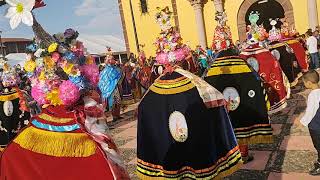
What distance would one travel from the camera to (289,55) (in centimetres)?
984

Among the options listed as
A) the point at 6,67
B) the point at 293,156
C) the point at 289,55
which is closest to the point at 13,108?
the point at 6,67

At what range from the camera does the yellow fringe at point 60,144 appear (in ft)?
10.8

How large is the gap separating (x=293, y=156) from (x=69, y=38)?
3393 millimetres

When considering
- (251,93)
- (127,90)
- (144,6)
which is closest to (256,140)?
(251,93)

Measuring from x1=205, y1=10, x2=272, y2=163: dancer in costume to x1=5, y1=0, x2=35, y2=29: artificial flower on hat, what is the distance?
3008mm

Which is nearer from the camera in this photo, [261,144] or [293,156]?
[293,156]

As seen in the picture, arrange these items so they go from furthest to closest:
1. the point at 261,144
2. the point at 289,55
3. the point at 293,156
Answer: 1. the point at 289,55
2. the point at 261,144
3. the point at 293,156

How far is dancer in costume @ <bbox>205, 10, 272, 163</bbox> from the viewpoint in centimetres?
555

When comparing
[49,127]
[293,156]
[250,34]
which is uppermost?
[250,34]

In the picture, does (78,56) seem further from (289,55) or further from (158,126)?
(289,55)

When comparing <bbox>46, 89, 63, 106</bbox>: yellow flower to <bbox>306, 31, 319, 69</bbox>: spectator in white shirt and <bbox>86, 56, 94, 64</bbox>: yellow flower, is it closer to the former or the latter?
<bbox>86, 56, 94, 64</bbox>: yellow flower

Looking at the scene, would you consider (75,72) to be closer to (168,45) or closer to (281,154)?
(168,45)

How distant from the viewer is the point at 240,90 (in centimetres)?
564

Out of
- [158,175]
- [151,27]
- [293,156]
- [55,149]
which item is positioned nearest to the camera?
[55,149]
